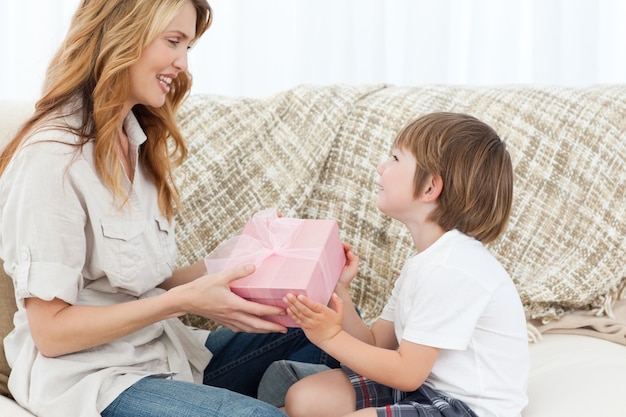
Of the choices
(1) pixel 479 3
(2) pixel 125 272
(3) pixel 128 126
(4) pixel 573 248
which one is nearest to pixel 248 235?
(2) pixel 125 272

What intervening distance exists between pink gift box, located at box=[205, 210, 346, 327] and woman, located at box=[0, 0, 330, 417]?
0.04 m

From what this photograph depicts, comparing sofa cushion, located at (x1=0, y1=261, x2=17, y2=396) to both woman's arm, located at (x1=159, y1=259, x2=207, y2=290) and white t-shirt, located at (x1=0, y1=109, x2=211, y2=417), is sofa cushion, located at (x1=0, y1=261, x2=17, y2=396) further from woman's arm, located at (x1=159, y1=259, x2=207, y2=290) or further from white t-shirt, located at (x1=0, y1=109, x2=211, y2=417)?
woman's arm, located at (x1=159, y1=259, x2=207, y2=290)

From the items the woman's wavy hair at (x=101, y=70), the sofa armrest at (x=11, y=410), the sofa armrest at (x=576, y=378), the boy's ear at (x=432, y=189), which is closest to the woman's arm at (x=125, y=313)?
the sofa armrest at (x=11, y=410)

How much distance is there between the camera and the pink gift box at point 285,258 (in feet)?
4.26

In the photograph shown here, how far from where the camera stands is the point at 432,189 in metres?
1.38

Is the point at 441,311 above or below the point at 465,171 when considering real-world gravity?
below

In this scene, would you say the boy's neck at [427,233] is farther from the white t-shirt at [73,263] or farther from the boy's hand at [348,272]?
the white t-shirt at [73,263]

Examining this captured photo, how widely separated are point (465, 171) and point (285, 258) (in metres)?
0.36

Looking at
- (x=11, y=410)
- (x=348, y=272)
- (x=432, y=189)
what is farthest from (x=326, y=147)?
(x=11, y=410)

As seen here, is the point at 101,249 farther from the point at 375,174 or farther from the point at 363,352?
the point at 375,174

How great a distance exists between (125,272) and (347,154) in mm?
822

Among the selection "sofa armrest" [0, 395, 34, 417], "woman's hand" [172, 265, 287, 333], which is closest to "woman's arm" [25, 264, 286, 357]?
"woman's hand" [172, 265, 287, 333]

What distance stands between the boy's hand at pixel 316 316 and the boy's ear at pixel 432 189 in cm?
25

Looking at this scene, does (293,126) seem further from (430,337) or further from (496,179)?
(430,337)
